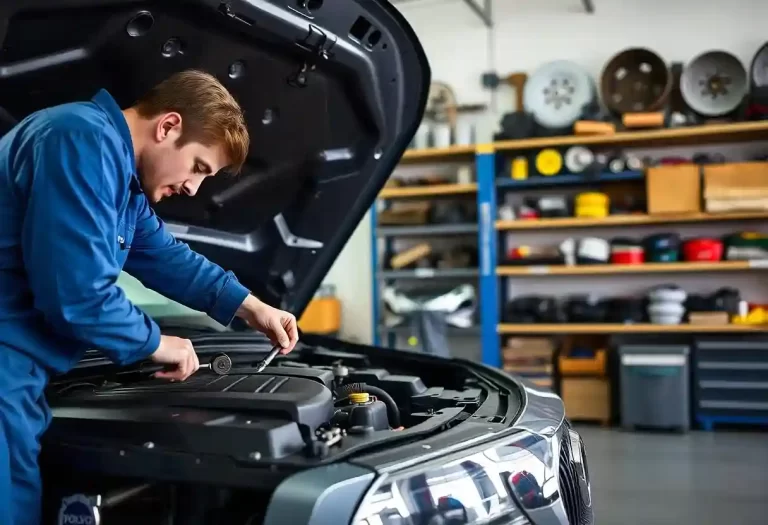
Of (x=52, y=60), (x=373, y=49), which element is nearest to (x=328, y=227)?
(x=373, y=49)

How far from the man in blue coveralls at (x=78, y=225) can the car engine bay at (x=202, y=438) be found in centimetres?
7

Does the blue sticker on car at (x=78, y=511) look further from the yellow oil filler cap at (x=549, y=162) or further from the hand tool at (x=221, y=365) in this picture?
the yellow oil filler cap at (x=549, y=162)

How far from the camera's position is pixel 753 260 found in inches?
175

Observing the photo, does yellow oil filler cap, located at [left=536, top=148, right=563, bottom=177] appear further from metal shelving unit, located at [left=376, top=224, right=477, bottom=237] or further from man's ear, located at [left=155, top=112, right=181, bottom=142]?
man's ear, located at [left=155, top=112, right=181, bottom=142]

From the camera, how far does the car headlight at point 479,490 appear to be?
98 cm

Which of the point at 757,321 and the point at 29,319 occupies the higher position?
the point at 29,319

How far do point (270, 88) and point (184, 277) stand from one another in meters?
0.49

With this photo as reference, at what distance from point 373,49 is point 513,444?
3.21 ft

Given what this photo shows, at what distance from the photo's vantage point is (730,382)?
170 inches

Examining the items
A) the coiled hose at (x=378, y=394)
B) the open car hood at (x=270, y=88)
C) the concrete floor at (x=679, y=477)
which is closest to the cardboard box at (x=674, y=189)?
the concrete floor at (x=679, y=477)

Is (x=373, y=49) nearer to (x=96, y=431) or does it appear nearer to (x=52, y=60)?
(x=52, y=60)

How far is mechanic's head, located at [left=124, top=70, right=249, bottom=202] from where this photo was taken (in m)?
1.16

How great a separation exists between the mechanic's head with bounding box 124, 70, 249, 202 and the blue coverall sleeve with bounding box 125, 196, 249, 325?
0.27 m

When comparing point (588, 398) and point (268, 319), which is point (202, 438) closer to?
point (268, 319)
